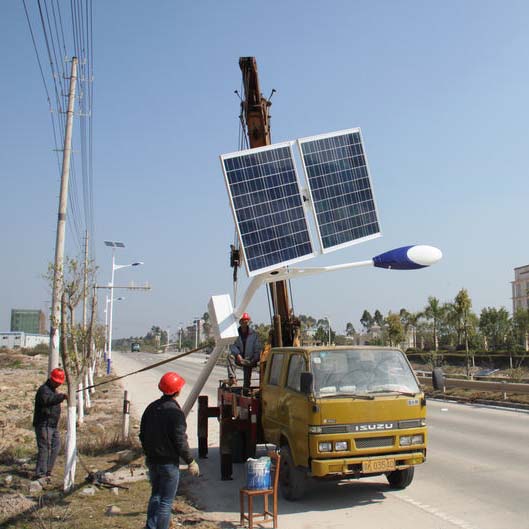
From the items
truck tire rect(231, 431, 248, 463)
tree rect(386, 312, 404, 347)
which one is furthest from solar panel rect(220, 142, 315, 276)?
tree rect(386, 312, 404, 347)

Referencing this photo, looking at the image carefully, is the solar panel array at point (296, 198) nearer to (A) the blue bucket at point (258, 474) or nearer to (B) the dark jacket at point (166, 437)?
(A) the blue bucket at point (258, 474)

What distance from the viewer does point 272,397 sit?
351 inches

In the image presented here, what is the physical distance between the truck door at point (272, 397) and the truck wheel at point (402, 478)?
186 cm

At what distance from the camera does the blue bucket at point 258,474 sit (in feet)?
22.2

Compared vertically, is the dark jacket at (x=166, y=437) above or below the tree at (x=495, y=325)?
below

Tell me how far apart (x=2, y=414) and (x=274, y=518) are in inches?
640

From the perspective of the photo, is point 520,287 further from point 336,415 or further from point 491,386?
point 336,415

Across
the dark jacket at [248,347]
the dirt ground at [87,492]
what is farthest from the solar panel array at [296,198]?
the dirt ground at [87,492]

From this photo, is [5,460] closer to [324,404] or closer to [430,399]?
[324,404]

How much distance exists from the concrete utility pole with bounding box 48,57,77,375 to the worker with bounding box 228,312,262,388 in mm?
3586

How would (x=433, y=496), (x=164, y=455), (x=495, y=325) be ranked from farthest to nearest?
(x=495, y=325), (x=433, y=496), (x=164, y=455)

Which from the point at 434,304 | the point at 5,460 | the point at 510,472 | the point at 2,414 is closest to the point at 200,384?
the point at 5,460

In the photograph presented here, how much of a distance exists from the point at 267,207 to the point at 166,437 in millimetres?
5692

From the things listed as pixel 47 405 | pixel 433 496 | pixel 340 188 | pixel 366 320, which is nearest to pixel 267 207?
pixel 340 188
